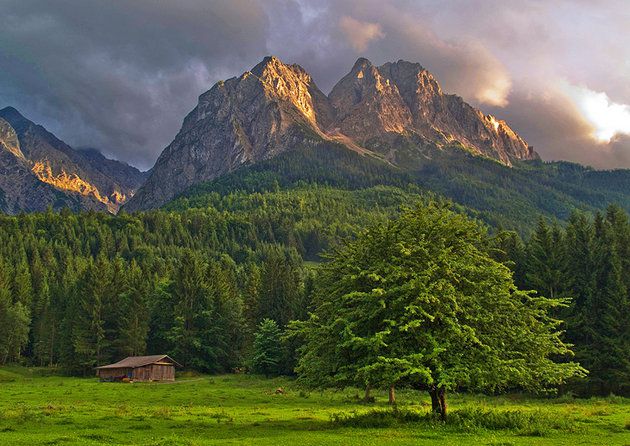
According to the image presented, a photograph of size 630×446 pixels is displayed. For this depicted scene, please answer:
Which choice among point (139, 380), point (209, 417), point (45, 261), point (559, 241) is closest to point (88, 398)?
point (209, 417)

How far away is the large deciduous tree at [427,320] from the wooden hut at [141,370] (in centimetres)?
6311

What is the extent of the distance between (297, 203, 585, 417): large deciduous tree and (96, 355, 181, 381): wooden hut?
207 feet

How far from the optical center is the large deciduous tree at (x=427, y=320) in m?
27.8

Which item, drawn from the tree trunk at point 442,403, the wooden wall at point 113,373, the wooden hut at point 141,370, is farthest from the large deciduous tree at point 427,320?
the wooden wall at point 113,373

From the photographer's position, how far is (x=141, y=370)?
87.9m

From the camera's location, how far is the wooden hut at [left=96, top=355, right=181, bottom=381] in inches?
3439

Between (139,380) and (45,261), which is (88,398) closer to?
(139,380)

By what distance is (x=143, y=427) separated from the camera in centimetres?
3111

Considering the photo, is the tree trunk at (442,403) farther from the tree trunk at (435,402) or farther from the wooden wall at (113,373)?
the wooden wall at (113,373)

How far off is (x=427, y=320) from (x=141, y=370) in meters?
71.8

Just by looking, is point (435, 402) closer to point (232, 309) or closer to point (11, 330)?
point (232, 309)

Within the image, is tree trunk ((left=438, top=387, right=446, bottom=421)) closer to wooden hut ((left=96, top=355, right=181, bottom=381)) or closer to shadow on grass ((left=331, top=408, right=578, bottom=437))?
shadow on grass ((left=331, top=408, right=578, bottom=437))

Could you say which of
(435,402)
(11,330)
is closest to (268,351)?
(11,330)

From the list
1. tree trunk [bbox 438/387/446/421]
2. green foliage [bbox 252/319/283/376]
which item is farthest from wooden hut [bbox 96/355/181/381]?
tree trunk [bbox 438/387/446/421]
